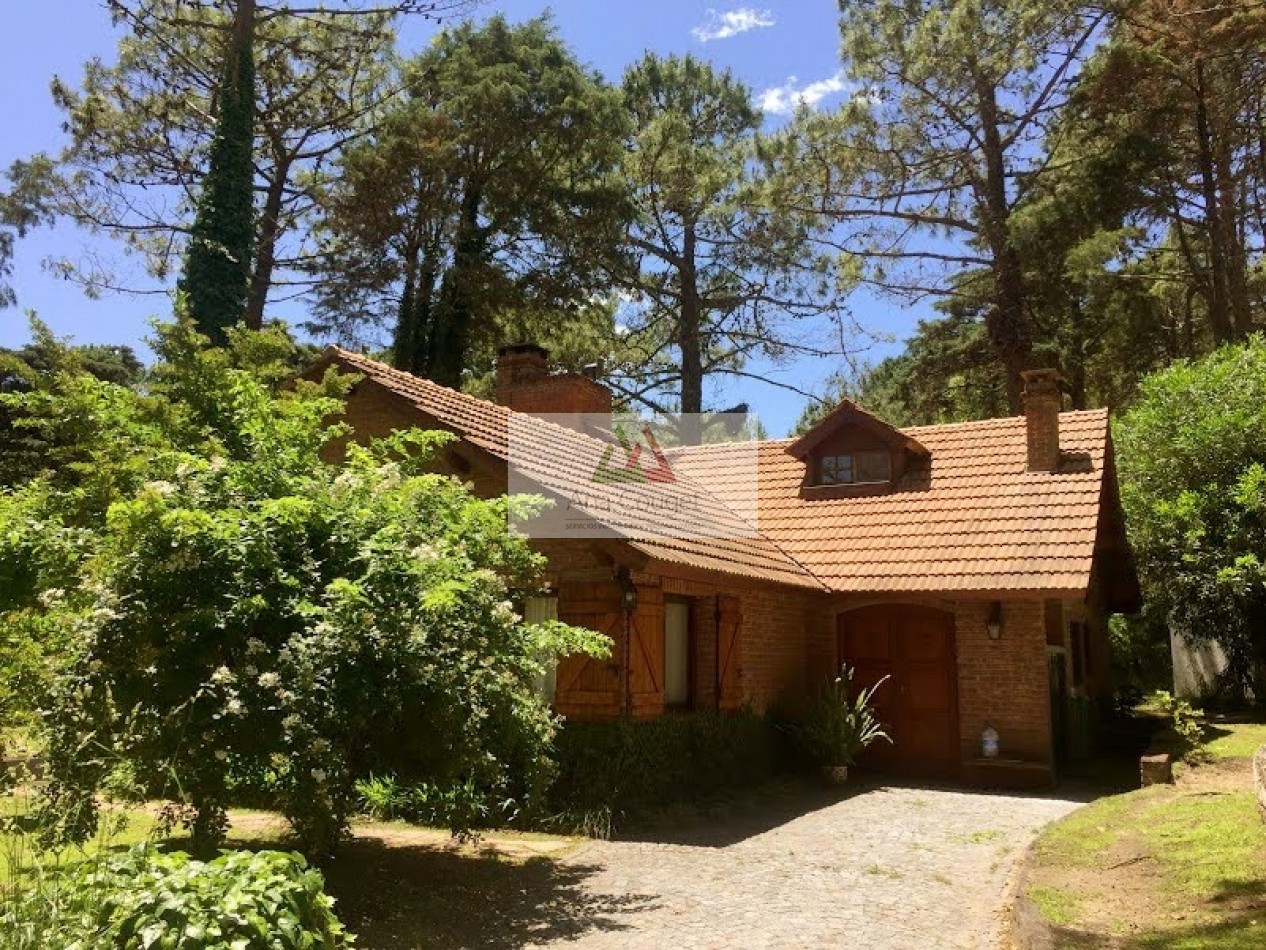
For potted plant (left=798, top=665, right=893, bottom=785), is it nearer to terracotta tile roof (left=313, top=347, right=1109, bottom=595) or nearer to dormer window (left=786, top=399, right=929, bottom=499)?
terracotta tile roof (left=313, top=347, right=1109, bottom=595)

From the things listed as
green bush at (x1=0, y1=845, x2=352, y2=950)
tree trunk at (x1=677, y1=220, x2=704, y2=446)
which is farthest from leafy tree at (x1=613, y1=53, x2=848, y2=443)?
green bush at (x1=0, y1=845, x2=352, y2=950)

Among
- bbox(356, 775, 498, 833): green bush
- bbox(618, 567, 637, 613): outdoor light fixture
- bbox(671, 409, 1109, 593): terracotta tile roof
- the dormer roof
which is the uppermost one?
the dormer roof

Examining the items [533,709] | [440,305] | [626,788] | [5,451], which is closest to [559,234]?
[440,305]

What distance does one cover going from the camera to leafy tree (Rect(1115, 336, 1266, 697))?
16.1 metres

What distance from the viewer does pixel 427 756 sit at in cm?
698

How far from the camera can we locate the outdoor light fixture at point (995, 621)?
13.7m

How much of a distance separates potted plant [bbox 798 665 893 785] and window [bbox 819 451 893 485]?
4.36m

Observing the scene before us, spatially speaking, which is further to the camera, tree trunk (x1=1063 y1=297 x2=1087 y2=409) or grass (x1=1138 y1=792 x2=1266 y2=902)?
tree trunk (x1=1063 y1=297 x2=1087 y2=409)

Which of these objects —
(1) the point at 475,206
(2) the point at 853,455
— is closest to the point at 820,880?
(2) the point at 853,455

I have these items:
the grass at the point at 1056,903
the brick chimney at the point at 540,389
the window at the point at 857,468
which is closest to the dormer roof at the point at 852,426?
the window at the point at 857,468

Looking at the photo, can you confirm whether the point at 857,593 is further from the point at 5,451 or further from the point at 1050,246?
the point at 5,451

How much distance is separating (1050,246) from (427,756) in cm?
2120

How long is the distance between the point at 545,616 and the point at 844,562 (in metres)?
5.82

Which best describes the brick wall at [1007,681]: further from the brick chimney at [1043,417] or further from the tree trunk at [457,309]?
the tree trunk at [457,309]
